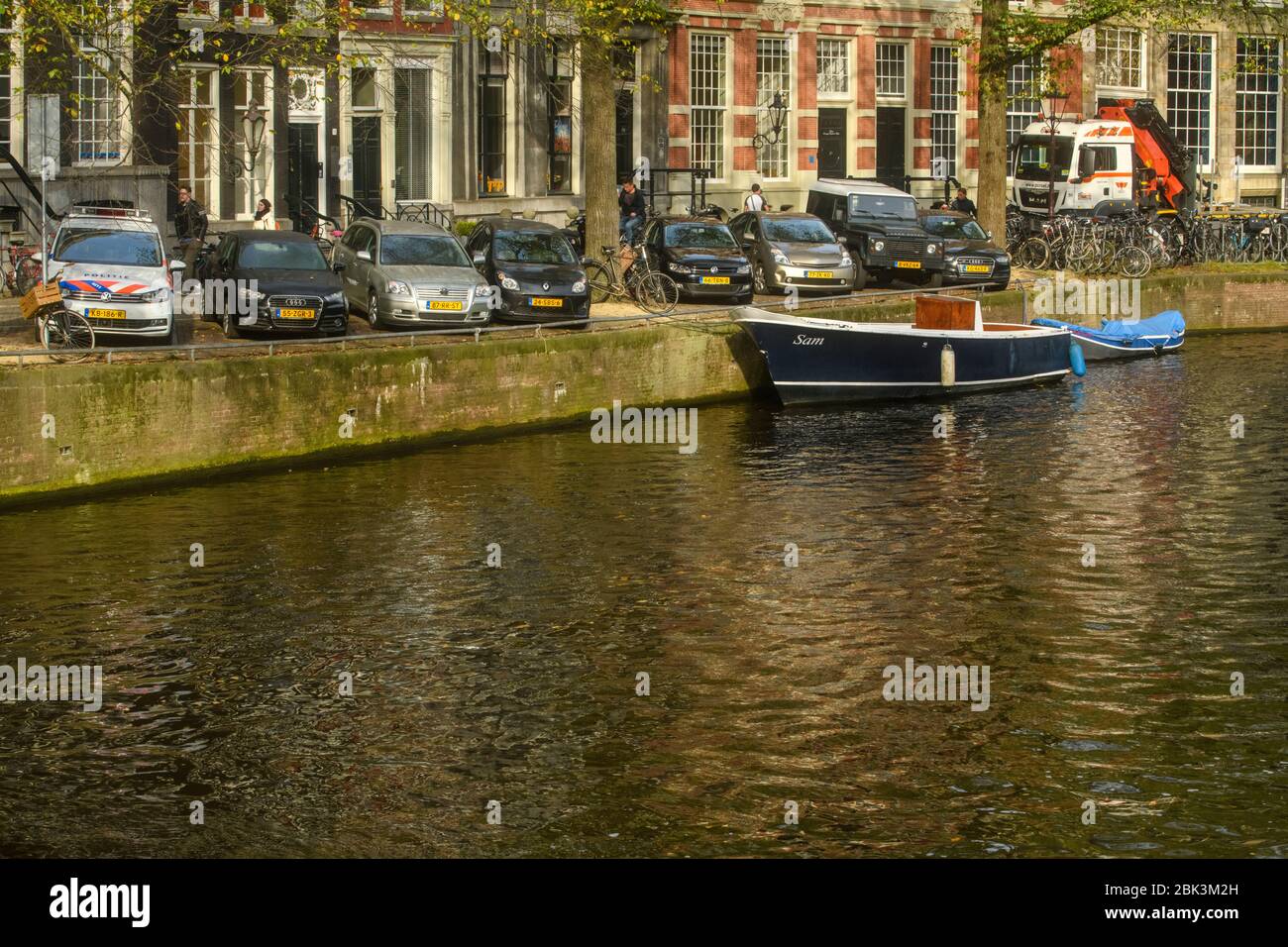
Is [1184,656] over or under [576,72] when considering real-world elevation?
under

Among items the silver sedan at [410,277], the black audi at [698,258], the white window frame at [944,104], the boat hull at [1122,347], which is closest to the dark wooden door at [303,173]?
the black audi at [698,258]

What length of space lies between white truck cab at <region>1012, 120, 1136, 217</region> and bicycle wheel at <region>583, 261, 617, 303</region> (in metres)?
14.7

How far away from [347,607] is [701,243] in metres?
16.1

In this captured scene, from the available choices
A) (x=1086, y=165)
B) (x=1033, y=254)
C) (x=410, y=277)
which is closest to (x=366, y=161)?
(x=410, y=277)

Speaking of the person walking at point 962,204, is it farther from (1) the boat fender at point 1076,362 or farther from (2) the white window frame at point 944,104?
(1) the boat fender at point 1076,362

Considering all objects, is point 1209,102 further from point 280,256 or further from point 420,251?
point 280,256

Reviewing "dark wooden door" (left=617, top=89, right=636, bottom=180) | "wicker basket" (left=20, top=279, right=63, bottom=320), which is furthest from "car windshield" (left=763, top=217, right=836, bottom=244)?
"wicker basket" (left=20, top=279, right=63, bottom=320)

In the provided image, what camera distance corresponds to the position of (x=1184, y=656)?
14.8 m

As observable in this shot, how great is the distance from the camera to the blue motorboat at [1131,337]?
3381 centimetres

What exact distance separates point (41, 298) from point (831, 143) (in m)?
26.8

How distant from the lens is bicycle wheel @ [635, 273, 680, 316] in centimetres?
2978
